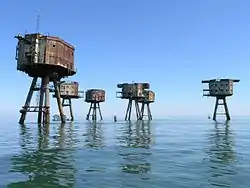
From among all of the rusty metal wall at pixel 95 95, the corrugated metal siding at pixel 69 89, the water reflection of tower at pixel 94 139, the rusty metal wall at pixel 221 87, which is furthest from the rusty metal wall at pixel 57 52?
the rusty metal wall at pixel 221 87

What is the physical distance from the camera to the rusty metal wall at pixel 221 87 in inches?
4151

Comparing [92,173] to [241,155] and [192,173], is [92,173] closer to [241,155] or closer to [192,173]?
[192,173]

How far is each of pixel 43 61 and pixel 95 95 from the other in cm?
5677

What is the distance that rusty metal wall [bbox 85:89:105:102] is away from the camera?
4592 inches

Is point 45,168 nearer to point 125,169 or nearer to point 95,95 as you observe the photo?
point 125,169

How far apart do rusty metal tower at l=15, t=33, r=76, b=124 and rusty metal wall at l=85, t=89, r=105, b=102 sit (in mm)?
48738

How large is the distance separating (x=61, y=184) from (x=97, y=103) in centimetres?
11003

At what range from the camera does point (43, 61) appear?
60500 millimetres

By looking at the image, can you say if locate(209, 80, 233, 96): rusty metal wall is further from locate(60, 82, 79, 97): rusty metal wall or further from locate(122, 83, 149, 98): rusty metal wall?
locate(60, 82, 79, 97): rusty metal wall

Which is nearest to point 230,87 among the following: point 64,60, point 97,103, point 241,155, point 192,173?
point 97,103

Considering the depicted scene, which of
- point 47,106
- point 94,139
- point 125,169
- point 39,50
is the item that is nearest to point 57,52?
point 39,50

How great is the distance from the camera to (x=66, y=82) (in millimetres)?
102062

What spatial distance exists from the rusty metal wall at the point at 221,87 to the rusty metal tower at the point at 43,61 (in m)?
52.9

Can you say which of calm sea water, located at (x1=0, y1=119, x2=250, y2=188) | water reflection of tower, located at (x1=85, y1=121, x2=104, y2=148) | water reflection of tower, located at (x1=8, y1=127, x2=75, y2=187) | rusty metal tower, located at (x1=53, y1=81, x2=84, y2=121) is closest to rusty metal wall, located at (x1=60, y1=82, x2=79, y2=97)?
rusty metal tower, located at (x1=53, y1=81, x2=84, y2=121)
